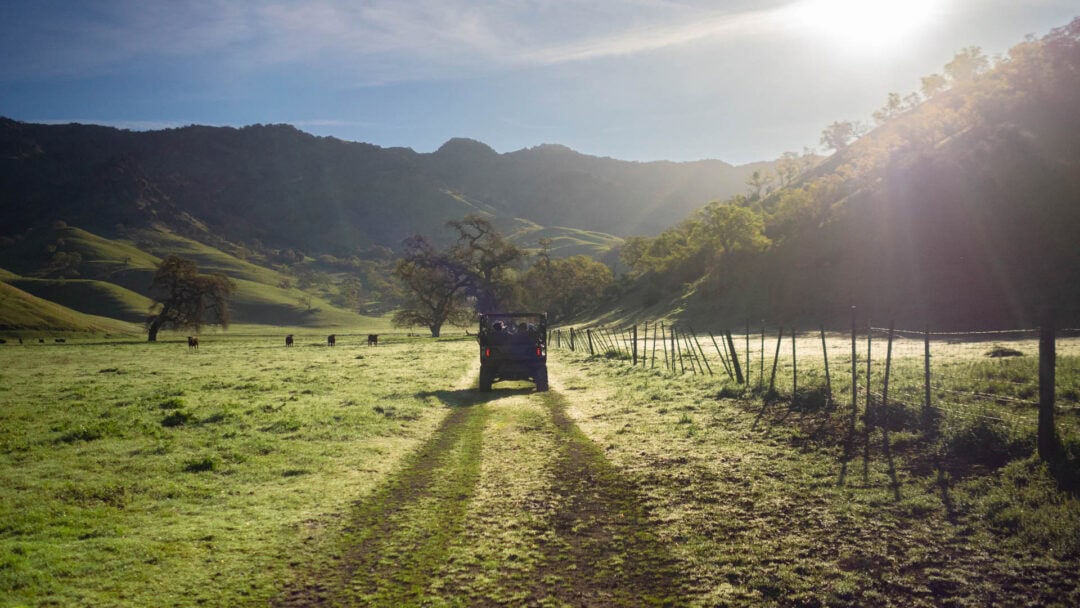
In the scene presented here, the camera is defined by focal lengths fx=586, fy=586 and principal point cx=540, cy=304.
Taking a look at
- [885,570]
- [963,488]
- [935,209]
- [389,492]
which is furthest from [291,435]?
[935,209]

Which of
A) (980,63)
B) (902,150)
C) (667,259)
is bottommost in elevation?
(667,259)

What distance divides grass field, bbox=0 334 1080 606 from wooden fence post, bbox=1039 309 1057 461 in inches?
14.1

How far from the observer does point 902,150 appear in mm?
83000

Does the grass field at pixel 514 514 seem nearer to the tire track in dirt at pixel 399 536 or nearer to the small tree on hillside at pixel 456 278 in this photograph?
the tire track in dirt at pixel 399 536

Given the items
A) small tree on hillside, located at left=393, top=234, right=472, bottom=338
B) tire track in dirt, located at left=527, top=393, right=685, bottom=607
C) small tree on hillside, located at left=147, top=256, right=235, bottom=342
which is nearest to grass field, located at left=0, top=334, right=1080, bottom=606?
tire track in dirt, located at left=527, top=393, right=685, bottom=607

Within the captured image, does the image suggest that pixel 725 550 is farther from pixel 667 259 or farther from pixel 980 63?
pixel 980 63

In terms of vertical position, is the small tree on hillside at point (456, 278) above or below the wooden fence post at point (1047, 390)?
above

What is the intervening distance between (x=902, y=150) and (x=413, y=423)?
89.9 m

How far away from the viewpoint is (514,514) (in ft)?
27.4

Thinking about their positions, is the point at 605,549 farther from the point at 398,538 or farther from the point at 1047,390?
the point at 1047,390

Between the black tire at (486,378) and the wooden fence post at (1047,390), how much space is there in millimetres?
17245

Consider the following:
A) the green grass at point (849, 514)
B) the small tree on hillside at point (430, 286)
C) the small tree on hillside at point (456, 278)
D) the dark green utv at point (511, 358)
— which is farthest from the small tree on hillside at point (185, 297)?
the green grass at point (849, 514)

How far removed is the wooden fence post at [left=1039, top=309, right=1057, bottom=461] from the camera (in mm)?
8945

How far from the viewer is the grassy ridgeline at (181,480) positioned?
6.32 m
